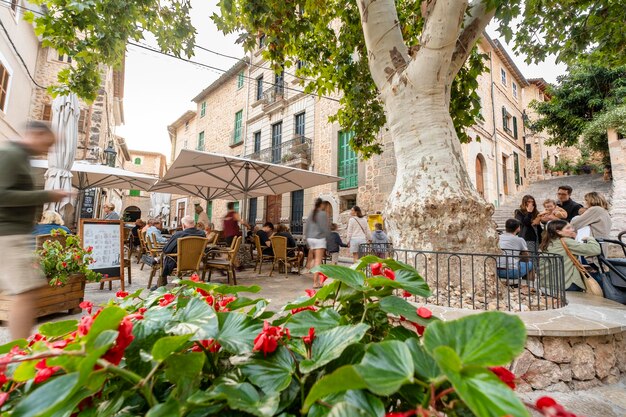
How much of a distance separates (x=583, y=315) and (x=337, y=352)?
3.17 m

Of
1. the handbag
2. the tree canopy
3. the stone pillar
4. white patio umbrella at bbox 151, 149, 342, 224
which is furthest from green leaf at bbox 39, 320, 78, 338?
the tree canopy

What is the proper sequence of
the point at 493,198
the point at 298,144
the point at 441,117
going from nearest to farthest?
1. the point at 441,117
2. the point at 298,144
3. the point at 493,198

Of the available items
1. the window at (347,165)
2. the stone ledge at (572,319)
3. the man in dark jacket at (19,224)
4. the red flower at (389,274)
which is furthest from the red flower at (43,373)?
the window at (347,165)

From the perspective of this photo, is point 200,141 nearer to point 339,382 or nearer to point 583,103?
point 583,103

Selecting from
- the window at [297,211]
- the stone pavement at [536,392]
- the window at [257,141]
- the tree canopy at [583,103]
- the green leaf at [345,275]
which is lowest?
the stone pavement at [536,392]

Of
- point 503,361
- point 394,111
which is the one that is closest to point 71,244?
point 394,111

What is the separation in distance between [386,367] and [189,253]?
4718mm

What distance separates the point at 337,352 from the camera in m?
0.48

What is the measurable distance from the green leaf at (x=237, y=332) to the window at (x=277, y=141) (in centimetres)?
1460

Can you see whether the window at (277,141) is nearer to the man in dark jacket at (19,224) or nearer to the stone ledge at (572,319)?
the man in dark jacket at (19,224)

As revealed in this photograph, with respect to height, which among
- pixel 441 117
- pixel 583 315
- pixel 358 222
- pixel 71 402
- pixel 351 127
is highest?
pixel 351 127

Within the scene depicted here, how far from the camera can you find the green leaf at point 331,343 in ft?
1.58

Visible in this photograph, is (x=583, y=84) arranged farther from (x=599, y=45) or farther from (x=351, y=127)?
(x=351, y=127)

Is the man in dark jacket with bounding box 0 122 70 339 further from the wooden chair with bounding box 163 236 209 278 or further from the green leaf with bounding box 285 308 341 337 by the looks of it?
the green leaf with bounding box 285 308 341 337
